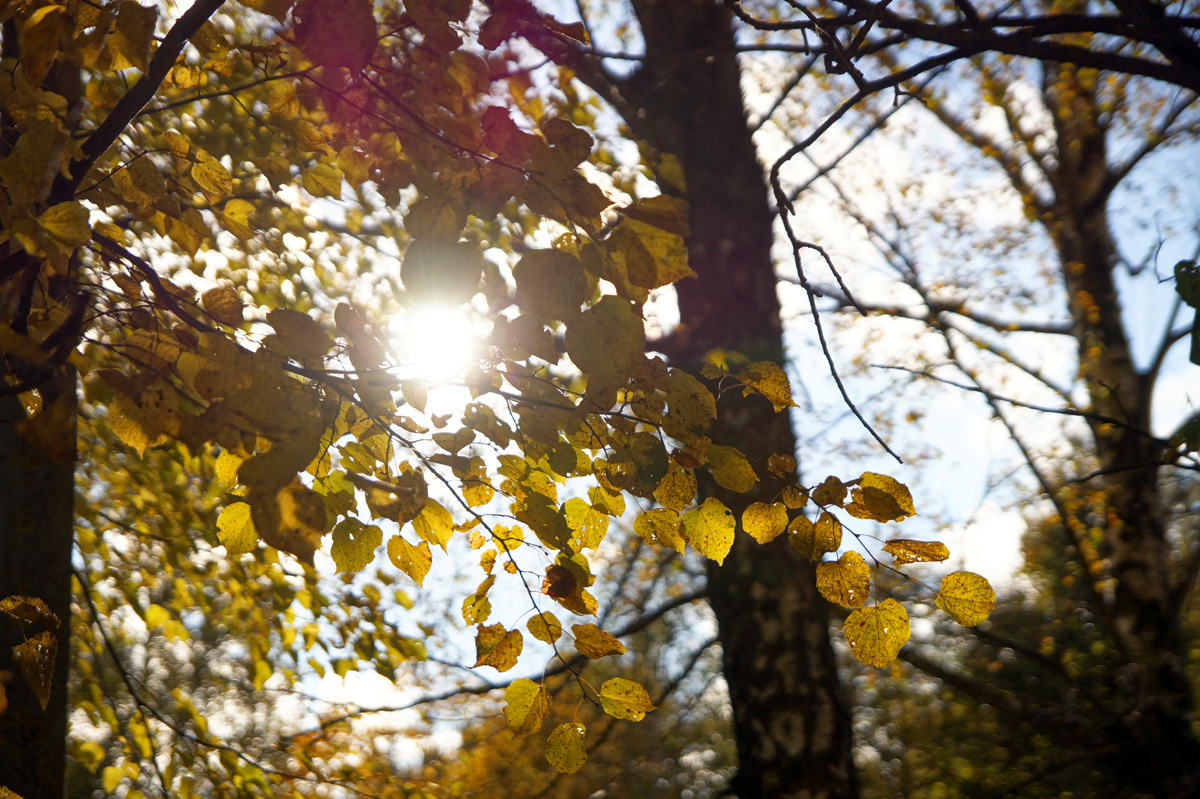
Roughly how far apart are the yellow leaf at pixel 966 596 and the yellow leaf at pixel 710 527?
341 mm

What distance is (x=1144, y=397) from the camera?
6309 millimetres

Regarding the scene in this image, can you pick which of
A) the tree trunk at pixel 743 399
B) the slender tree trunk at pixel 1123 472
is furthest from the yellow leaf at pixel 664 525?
the slender tree trunk at pixel 1123 472

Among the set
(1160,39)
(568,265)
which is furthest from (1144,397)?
(568,265)

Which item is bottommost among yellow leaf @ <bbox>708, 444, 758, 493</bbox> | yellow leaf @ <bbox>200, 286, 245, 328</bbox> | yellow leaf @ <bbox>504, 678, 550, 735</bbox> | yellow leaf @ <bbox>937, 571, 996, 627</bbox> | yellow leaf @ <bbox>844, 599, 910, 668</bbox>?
yellow leaf @ <bbox>504, 678, 550, 735</bbox>

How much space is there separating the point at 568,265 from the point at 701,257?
233cm

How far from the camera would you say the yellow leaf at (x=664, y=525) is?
3.92 ft

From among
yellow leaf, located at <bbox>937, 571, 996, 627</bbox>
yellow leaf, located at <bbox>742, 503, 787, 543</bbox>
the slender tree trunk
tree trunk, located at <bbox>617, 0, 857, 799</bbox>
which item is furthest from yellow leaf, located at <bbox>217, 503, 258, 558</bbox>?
the slender tree trunk

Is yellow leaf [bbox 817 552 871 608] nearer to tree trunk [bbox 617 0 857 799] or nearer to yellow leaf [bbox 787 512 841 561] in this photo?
yellow leaf [bbox 787 512 841 561]

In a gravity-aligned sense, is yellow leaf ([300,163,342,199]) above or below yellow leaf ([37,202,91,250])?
above

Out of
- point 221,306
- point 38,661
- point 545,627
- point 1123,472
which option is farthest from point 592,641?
point 1123,472

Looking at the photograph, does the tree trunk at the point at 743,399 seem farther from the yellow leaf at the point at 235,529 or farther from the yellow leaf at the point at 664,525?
the yellow leaf at the point at 235,529

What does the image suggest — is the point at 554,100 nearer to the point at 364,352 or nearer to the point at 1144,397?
the point at 364,352

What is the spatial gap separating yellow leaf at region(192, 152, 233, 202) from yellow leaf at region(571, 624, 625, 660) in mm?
1063

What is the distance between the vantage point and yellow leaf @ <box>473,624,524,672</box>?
1.08m
